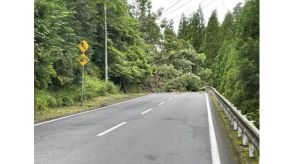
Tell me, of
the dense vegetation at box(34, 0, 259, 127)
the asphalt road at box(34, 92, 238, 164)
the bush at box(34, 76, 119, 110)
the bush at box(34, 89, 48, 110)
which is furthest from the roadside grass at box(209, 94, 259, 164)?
the bush at box(34, 76, 119, 110)

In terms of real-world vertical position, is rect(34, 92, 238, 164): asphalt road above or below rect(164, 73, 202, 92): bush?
below

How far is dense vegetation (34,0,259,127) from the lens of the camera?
17.7 m

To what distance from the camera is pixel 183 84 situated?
52.3 meters

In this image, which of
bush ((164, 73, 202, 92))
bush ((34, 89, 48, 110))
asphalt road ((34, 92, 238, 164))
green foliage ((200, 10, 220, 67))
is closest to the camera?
asphalt road ((34, 92, 238, 164))

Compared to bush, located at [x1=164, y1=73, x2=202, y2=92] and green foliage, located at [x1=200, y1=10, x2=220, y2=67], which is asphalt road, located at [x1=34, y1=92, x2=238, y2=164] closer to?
bush, located at [x1=164, y1=73, x2=202, y2=92]

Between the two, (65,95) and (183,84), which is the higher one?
→ (183,84)

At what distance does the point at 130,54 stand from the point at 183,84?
13441 mm

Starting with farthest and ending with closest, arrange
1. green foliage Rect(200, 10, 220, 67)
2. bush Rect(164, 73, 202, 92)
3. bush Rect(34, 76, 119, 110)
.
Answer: green foliage Rect(200, 10, 220, 67), bush Rect(164, 73, 202, 92), bush Rect(34, 76, 119, 110)

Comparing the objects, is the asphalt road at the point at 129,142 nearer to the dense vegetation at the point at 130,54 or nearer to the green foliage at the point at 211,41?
the dense vegetation at the point at 130,54

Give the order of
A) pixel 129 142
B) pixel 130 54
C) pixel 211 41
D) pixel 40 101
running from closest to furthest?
pixel 129 142 < pixel 40 101 < pixel 130 54 < pixel 211 41

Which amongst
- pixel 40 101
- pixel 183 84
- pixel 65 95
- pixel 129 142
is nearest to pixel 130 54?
pixel 183 84

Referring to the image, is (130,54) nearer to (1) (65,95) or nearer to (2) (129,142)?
(1) (65,95)
